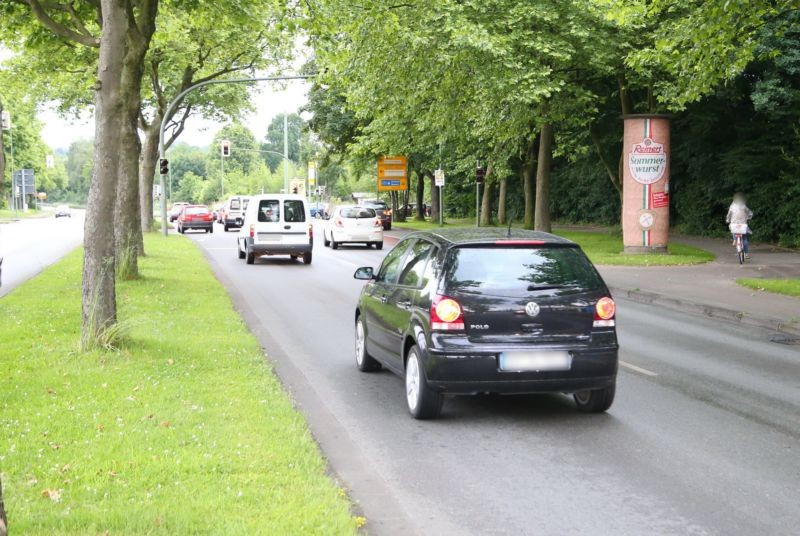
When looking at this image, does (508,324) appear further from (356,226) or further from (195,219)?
(195,219)

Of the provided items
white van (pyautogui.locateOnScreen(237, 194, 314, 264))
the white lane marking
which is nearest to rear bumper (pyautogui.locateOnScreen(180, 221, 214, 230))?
white van (pyautogui.locateOnScreen(237, 194, 314, 264))

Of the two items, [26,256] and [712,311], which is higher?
[26,256]

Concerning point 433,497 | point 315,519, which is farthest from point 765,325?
point 315,519

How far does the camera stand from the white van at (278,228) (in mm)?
24656

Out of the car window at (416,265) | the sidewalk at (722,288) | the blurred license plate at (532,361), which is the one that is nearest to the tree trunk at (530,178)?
the sidewalk at (722,288)

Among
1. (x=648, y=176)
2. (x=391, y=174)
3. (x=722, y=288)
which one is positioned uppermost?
(x=391, y=174)

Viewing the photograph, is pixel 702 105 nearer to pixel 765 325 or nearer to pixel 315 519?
pixel 765 325

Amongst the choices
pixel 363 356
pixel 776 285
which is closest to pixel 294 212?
pixel 776 285

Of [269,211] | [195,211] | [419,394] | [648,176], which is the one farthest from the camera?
[195,211]

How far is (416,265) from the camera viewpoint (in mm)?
7695

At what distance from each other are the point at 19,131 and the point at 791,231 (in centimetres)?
8140

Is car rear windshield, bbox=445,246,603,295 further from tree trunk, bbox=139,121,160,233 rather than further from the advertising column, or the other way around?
tree trunk, bbox=139,121,160,233

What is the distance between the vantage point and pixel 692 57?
15633 millimetres

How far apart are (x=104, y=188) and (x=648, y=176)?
1788cm
